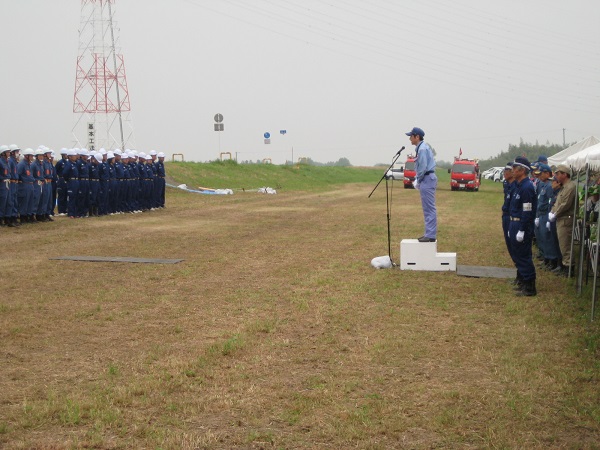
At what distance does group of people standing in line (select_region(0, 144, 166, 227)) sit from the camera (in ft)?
66.0

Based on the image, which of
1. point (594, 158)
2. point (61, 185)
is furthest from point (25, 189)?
point (594, 158)

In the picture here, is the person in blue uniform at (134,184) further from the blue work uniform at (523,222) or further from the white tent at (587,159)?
the blue work uniform at (523,222)

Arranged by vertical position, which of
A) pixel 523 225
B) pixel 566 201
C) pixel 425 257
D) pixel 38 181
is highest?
pixel 38 181

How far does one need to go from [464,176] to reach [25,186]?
117ft

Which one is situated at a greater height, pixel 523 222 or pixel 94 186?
pixel 94 186

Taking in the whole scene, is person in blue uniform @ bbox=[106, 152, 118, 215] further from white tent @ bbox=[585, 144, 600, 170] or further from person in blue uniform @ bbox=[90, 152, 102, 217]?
white tent @ bbox=[585, 144, 600, 170]

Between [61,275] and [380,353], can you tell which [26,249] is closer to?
[61,275]

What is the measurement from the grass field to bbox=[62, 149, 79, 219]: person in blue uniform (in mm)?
9323

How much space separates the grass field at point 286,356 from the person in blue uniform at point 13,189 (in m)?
6.02

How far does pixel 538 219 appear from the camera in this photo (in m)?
13.9

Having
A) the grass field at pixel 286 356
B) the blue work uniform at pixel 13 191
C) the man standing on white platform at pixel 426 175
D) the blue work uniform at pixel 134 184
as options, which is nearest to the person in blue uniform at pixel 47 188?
the blue work uniform at pixel 13 191

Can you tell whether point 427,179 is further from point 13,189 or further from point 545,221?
point 13,189

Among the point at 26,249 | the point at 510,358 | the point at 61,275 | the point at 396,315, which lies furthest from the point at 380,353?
the point at 26,249

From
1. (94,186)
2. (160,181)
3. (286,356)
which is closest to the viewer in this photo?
(286,356)
